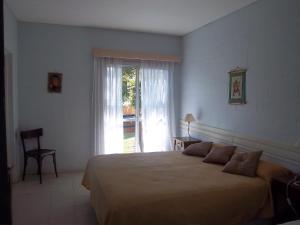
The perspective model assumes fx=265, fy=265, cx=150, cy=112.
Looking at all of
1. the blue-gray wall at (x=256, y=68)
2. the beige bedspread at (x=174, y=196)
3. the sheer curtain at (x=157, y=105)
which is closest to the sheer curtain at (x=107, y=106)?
the sheer curtain at (x=157, y=105)

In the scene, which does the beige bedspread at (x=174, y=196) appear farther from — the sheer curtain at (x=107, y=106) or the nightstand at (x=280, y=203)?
the sheer curtain at (x=107, y=106)

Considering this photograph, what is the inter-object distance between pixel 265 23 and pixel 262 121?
46.8 inches

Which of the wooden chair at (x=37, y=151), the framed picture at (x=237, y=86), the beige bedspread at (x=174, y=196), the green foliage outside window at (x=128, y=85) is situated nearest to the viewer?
the beige bedspread at (x=174, y=196)

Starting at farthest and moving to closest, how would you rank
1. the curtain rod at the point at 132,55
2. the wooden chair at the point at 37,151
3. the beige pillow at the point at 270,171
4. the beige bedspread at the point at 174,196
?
the curtain rod at the point at 132,55, the wooden chair at the point at 37,151, the beige pillow at the point at 270,171, the beige bedspread at the point at 174,196

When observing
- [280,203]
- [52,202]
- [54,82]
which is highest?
[54,82]

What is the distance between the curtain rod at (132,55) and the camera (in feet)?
15.3

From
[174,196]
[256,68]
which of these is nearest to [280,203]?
[174,196]

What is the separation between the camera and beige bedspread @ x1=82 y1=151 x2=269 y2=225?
7.22 ft

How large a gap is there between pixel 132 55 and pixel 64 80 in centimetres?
128

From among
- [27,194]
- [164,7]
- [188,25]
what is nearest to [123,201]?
[27,194]

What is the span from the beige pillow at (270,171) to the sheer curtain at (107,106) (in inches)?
107

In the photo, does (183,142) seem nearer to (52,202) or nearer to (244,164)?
(244,164)

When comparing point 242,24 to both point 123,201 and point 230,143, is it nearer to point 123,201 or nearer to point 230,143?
point 230,143

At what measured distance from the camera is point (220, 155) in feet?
11.2
